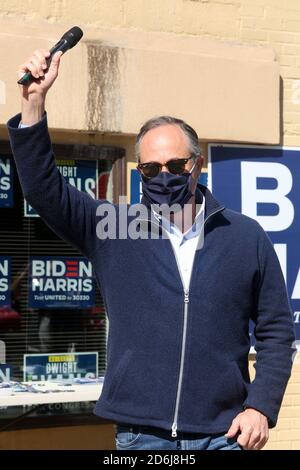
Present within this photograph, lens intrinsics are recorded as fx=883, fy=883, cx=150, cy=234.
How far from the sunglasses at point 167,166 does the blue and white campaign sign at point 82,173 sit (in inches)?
108

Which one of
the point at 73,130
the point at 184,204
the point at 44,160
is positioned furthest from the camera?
the point at 73,130

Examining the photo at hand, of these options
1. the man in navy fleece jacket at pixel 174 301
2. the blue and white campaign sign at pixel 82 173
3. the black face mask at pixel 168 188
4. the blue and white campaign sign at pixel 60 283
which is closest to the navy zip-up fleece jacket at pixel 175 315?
the man in navy fleece jacket at pixel 174 301

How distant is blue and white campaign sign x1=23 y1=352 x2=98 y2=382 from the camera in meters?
5.58

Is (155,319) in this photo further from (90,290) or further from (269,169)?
(269,169)

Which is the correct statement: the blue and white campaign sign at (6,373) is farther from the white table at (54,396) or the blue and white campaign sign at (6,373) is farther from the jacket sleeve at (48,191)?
the jacket sleeve at (48,191)

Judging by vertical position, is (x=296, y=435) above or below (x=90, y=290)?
below

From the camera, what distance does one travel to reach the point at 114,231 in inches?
115

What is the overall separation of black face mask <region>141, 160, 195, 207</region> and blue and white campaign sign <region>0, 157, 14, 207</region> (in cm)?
267

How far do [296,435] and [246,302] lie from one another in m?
3.39

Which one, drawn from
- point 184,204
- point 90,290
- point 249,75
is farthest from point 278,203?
point 184,204

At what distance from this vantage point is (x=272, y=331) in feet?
9.83

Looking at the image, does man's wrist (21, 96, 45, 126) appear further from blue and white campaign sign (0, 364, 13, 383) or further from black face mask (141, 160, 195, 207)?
blue and white campaign sign (0, 364, 13, 383)

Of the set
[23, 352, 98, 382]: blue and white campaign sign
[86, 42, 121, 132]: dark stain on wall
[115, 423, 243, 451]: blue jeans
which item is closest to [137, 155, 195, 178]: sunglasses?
[115, 423, 243, 451]: blue jeans

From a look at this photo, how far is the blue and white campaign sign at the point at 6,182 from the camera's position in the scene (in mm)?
5570
